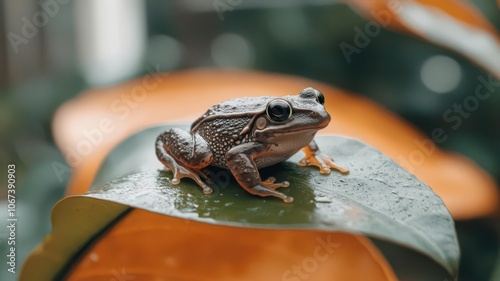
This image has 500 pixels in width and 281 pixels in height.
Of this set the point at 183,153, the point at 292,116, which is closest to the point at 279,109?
the point at 292,116

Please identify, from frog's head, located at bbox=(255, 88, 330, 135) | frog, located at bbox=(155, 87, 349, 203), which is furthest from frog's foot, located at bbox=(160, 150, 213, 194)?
frog's head, located at bbox=(255, 88, 330, 135)

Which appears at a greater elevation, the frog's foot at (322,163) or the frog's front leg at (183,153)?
the frog's foot at (322,163)

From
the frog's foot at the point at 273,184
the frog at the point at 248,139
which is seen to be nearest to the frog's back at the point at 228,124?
the frog at the point at 248,139

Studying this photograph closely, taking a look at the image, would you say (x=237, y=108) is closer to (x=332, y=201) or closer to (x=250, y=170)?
(x=250, y=170)

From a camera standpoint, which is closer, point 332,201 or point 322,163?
point 332,201

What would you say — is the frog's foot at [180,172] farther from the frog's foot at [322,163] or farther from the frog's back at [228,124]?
the frog's foot at [322,163]

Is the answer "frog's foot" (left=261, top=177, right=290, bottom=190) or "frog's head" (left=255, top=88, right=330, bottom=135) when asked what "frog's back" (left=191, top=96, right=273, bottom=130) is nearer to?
"frog's head" (left=255, top=88, right=330, bottom=135)

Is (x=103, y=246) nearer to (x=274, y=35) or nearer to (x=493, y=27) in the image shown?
(x=493, y=27)
